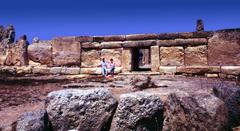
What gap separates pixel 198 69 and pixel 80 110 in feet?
22.0

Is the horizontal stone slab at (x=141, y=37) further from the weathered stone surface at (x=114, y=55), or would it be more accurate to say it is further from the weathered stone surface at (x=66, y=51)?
the weathered stone surface at (x=66, y=51)

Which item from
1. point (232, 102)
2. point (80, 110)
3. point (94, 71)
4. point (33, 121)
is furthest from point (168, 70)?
point (33, 121)

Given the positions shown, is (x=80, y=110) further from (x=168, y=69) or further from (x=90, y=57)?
(x=90, y=57)

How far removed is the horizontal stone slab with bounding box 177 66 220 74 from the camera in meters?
10.1

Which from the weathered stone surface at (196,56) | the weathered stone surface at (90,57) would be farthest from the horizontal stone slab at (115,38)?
the weathered stone surface at (196,56)

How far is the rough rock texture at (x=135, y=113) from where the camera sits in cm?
437

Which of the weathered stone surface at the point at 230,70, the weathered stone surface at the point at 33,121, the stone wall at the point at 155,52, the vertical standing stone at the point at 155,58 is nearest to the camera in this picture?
the weathered stone surface at the point at 33,121

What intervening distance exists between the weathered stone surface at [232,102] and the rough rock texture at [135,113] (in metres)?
1.33

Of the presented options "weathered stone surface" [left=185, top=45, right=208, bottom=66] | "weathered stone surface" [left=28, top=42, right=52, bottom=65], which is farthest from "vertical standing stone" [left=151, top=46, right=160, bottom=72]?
"weathered stone surface" [left=28, top=42, right=52, bottom=65]

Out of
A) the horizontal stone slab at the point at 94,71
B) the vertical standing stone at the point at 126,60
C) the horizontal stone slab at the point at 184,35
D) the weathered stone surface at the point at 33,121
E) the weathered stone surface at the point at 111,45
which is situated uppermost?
the horizontal stone slab at the point at 184,35

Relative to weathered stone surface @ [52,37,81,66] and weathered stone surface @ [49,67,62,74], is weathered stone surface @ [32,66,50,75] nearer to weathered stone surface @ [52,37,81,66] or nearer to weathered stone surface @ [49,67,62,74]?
weathered stone surface @ [49,67,62,74]

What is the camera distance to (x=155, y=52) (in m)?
11.0

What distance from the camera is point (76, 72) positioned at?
456 inches

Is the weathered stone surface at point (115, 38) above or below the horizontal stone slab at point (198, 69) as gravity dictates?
above
